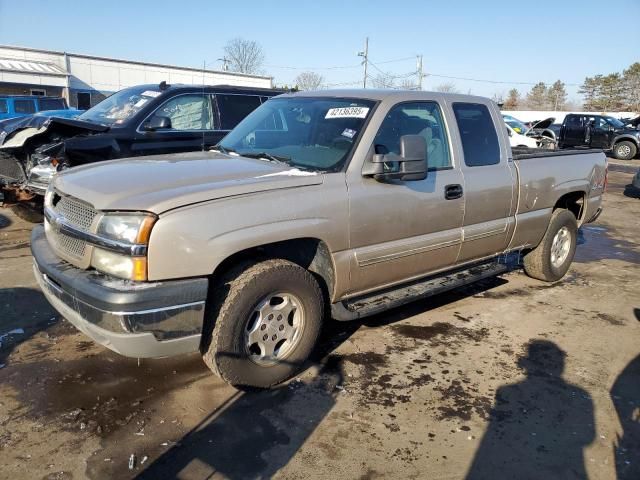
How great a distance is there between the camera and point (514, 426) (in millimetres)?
3145

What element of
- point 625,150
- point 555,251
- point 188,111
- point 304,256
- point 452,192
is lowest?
point 555,251

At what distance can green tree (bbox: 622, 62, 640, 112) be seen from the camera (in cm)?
6776

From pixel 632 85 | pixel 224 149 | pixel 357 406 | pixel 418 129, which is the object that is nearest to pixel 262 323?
pixel 357 406

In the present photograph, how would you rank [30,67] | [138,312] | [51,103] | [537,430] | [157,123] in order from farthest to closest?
1. [30,67]
2. [51,103]
3. [157,123]
4. [537,430]
5. [138,312]

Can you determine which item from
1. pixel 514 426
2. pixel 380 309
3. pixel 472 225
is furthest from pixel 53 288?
pixel 472 225

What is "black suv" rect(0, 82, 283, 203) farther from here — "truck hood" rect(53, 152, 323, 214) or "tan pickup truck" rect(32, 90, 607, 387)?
"truck hood" rect(53, 152, 323, 214)

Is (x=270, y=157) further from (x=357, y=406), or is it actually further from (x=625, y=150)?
(x=625, y=150)

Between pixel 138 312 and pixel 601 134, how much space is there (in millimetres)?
25030

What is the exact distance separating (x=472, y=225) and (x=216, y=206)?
2421 mm

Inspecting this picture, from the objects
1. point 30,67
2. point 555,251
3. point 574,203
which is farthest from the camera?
point 30,67

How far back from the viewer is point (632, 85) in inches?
2724

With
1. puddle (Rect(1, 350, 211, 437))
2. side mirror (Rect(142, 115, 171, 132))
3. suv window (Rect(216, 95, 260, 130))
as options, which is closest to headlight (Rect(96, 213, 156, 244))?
puddle (Rect(1, 350, 211, 437))

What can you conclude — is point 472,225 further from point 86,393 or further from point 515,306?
point 86,393

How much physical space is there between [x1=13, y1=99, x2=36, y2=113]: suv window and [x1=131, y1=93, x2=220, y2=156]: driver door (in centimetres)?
1365
